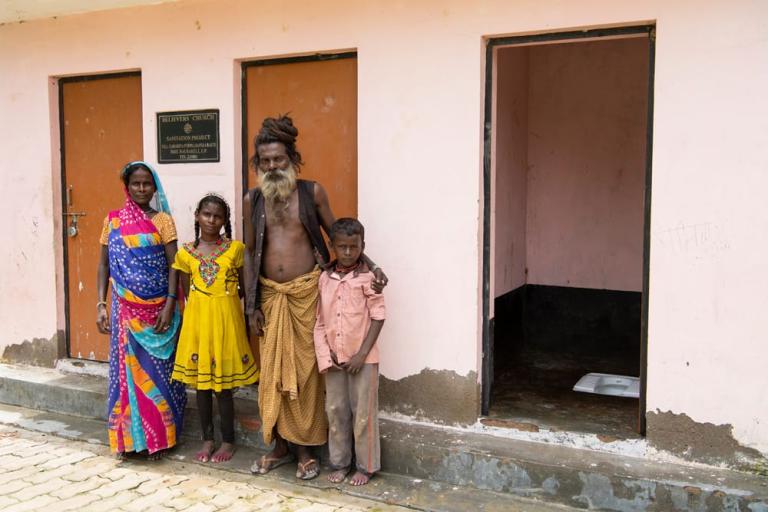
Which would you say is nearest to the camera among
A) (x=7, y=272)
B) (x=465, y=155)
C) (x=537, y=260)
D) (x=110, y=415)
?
(x=465, y=155)

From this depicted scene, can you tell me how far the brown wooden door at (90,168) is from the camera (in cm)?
562

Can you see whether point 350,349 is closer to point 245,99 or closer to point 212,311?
point 212,311

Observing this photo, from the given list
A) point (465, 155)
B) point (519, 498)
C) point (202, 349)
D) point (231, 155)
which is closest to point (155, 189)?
point (231, 155)

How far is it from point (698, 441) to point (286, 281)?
234 cm

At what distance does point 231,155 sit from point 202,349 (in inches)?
55.2

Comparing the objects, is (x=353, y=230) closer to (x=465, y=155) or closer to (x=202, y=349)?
(x=465, y=155)

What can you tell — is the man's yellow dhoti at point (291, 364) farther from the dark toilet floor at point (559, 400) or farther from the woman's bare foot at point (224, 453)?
the dark toilet floor at point (559, 400)

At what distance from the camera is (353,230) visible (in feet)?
13.0

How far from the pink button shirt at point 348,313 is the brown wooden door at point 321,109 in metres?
0.87

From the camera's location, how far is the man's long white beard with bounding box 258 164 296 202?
4.13 metres

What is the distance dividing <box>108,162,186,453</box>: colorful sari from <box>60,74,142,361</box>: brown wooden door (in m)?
1.21

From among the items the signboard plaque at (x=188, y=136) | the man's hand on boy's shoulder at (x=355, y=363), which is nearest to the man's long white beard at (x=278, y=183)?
the man's hand on boy's shoulder at (x=355, y=363)

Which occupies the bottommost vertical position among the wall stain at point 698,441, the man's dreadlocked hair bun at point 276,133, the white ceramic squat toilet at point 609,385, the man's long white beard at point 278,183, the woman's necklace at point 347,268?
the white ceramic squat toilet at point 609,385

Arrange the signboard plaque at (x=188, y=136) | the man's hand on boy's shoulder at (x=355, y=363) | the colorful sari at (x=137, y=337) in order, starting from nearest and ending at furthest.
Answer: the man's hand on boy's shoulder at (x=355, y=363) → the colorful sari at (x=137, y=337) → the signboard plaque at (x=188, y=136)
